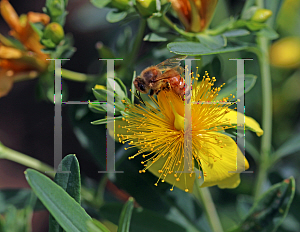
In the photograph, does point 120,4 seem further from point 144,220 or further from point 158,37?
point 144,220

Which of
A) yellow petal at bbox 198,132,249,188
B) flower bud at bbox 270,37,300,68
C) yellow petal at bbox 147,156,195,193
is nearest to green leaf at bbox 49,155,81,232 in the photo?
yellow petal at bbox 147,156,195,193

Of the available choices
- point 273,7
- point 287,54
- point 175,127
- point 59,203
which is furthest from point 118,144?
point 287,54

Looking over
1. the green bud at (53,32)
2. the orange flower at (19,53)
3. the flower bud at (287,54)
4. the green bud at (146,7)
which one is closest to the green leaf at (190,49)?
the green bud at (146,7)

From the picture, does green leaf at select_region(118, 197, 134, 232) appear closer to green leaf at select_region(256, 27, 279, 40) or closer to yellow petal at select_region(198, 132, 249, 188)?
yellow petal at select_region(198, 132, 249, 188)

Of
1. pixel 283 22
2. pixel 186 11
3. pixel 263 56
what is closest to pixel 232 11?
pixel 283 22

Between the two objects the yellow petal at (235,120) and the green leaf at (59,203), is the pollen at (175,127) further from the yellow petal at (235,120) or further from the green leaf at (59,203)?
the green leaf at (59,203)

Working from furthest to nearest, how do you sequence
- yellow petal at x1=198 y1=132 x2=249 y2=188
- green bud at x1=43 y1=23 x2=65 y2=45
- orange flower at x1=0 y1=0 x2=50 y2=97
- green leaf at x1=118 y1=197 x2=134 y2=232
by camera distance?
orange flower at x1=0 y1=0 x2=50 y2=97, green bud at x1=43 y1=23 x2=65 y2=45, yellow petal at x1=198 y1=132 x2=249 y2=188, green leaf at x1=118 y1=197 x2=134 y2=232

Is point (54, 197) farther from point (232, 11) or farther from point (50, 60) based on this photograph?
point (232, 11)
